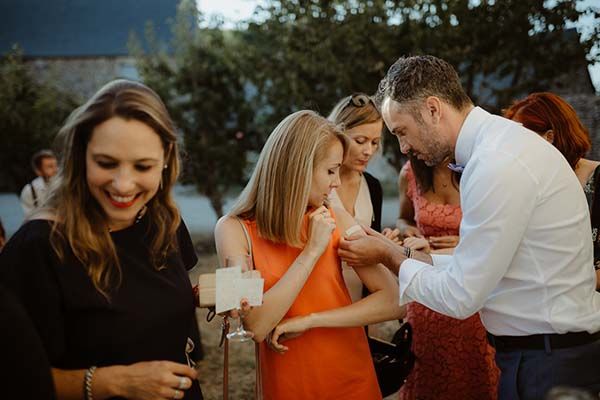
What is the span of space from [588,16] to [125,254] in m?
8.12

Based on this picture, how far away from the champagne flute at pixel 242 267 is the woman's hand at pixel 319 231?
0.99 feet

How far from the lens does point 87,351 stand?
5.11 ft

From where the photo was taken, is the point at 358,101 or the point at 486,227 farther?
the point at 358,101

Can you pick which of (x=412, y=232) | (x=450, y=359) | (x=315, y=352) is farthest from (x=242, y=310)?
(x=412, y=232)

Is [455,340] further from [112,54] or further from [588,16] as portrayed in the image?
[112,54]

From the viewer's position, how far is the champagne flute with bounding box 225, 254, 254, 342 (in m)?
1.89

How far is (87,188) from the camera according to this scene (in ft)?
5.41

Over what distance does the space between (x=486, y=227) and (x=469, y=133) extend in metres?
0.44

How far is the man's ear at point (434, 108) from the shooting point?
2.14m

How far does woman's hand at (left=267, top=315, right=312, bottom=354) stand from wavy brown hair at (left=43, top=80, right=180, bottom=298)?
694 millimetres

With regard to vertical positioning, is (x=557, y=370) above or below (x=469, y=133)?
Result: below

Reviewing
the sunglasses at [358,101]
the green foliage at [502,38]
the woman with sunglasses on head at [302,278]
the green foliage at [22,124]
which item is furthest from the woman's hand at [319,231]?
Result: the green foliage at [22,124]

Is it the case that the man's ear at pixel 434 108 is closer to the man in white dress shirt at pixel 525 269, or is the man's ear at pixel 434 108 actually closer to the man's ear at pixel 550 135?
the man in white dress shirt at pixel 525 269

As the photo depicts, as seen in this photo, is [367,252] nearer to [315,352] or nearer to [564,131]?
[315,352]
